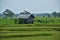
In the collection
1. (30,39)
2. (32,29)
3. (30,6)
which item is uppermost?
(30,6)

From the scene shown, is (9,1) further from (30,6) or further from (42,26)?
(42,26)

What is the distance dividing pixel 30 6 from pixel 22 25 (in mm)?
288

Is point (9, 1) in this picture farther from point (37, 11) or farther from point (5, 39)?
point (5, 39)

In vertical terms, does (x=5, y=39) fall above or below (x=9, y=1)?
below

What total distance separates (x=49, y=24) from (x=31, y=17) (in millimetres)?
269

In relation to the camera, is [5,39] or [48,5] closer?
[5,39]

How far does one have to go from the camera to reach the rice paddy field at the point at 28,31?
5.32 ft

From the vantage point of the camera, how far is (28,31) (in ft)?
5.39

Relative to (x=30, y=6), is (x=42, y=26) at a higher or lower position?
lower

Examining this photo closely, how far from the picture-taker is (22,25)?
65.3 inches

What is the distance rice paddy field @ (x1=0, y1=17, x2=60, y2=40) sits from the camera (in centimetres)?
162

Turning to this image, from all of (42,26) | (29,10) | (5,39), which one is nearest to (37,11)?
(29,10)

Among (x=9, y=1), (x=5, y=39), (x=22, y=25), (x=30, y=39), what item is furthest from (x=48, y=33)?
(x=9, y=1)

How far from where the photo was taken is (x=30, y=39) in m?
1.62
